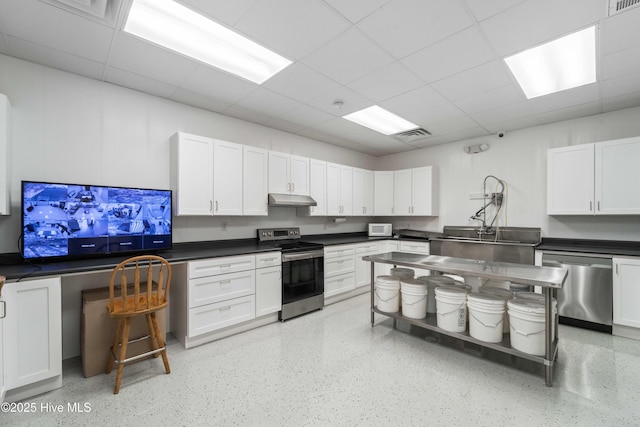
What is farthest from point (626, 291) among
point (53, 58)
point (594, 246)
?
point (53, 58)

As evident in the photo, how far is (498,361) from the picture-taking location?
2502 mm

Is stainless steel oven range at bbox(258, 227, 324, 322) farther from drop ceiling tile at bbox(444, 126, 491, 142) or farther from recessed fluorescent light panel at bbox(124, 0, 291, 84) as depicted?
drop ceiling tile at bbox(444, 126, 491, 142)

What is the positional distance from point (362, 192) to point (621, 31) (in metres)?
3.76

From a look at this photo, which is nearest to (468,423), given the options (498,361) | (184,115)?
(498,361)

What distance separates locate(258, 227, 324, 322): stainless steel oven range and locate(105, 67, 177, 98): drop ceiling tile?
2105 millimetres

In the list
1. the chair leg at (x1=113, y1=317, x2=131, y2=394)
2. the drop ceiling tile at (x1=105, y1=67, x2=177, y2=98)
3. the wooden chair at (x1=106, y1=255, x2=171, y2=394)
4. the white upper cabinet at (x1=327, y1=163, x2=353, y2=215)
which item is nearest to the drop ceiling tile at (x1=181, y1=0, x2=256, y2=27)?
the drop ceiling tile at (x1=105, y1=67, x2=177, y2=98)

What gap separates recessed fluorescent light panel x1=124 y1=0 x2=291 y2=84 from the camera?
1.95 metres

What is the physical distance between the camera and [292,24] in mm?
2018

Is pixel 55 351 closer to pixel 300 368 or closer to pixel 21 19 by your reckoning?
pixel 300 368

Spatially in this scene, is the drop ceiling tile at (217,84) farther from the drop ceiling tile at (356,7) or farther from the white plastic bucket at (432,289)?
the white plastic bucket at (432,289)

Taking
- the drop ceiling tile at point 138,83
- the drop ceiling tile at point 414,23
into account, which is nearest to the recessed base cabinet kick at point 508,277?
the drop ceiling tile at point 414,23

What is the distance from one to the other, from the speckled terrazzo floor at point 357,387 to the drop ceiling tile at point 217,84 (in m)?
2.83

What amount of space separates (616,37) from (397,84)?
1725 mm

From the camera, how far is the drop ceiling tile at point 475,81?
257 cm
